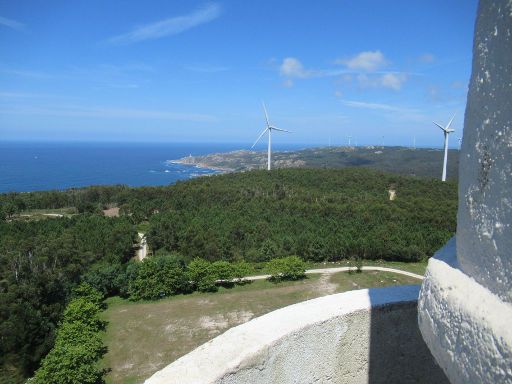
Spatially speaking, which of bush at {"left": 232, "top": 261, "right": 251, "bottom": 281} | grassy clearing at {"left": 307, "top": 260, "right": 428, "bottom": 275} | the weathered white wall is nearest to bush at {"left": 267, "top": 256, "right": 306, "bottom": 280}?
bush at {"left": 232, "top": 261, "right": 251, "bottom": 281}

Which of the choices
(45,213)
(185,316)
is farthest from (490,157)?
(45,213)

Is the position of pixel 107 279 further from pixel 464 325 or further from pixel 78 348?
pixel 464 325

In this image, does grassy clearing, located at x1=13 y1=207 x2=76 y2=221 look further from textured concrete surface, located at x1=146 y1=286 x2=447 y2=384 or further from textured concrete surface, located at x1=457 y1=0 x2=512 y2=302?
textured concrete surface, located at x1=457 y1=0 x2=512 y2=302

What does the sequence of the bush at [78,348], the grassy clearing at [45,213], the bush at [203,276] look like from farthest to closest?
the grassy clearing at [45,213]
the bush at [203,276]
the bush at [78,348]

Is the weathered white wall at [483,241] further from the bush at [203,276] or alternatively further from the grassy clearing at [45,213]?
the grassy clearing at [45,213]

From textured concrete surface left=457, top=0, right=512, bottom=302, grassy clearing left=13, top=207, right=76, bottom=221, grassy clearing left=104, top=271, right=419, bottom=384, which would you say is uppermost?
textured concrete surface left=457, top=0, right=512, bottom=302

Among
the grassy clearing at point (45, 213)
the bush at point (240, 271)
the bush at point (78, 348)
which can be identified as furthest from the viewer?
the grassy clearing at point (45, 213)

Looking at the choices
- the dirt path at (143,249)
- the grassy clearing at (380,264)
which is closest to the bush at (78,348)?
the dirt path at (143,249)
